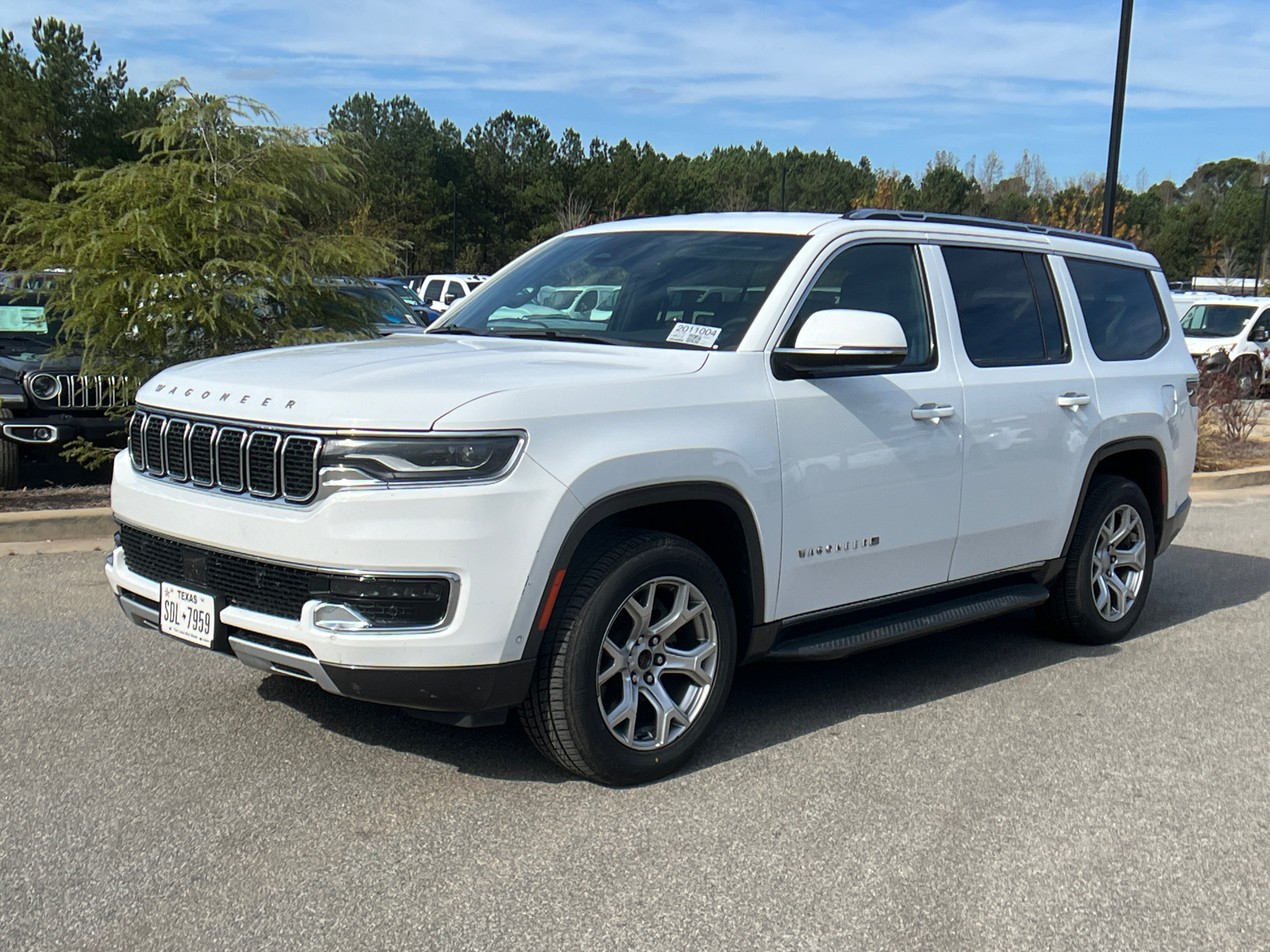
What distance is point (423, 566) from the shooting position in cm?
369

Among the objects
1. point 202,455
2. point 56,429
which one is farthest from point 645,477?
point 56,429

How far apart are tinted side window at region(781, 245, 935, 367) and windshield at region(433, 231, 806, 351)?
0.17 m

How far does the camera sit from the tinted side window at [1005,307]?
17.7 ft

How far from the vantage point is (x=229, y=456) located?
157 inches

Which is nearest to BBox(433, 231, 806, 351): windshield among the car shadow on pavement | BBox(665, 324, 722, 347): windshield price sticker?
BBox(665, 324, 722, 347): windshield price sticker

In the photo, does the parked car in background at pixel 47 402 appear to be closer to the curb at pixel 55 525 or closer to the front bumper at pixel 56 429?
the front bumper at pixel 56 429

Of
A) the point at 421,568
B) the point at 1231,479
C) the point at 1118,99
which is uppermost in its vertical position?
the point at 1118,99

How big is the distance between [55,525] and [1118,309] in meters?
6.17

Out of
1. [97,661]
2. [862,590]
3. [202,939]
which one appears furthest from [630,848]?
[97,661]

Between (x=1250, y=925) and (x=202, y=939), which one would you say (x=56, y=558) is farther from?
(x=1250, y=925)

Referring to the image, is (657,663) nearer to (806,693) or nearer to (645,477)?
(645,477)

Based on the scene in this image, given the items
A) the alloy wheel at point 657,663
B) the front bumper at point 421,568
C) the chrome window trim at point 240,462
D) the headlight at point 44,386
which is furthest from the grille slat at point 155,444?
the headlight at point 44,386

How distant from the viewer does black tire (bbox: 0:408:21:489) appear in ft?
29.1

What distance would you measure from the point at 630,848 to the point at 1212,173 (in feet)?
537
